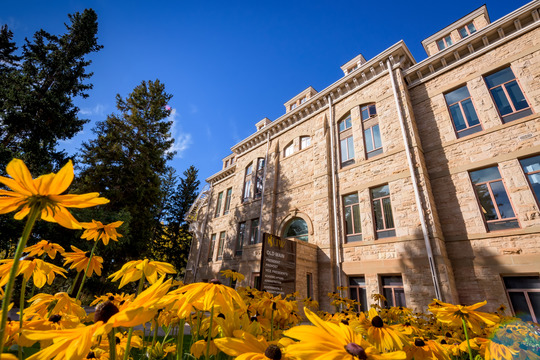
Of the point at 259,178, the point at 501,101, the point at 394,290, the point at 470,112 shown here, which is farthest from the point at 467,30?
the point at 259,178

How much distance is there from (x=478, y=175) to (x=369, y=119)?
5714mm

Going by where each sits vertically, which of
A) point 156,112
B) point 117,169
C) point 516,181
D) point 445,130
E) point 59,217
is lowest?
point 59,217

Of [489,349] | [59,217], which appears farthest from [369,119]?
[59,217]

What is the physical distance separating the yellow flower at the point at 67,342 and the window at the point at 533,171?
1216 centimetres

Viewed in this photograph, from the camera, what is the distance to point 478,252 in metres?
8.72

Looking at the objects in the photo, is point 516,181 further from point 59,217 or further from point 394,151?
point 59,217

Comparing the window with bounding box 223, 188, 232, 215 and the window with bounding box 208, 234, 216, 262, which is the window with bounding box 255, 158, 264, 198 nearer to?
the window with bounding box 223, 188, 232, 215

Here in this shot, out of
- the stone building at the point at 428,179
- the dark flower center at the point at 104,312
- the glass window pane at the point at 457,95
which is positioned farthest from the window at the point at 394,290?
the dark flower center at the point at 104,312

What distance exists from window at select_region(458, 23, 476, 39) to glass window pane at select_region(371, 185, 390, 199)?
9712 millimetres

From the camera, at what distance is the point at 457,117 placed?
36.0 feet

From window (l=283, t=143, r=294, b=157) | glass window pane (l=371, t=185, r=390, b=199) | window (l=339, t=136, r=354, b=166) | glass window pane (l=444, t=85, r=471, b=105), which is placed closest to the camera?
glass window pane (l=444, t=85, r=471, b=105)

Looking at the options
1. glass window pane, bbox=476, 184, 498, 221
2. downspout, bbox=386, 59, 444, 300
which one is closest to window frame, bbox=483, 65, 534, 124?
glass window pane, bbox=476, 184, 498, 221

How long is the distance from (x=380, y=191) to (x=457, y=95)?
5.79 metres

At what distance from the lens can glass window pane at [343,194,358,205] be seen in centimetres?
1248
